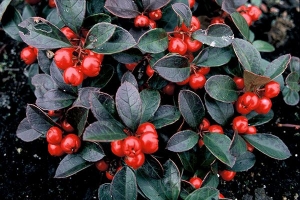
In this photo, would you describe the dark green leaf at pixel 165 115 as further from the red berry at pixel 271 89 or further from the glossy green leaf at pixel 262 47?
the glossy green leaf at pixel 262 47

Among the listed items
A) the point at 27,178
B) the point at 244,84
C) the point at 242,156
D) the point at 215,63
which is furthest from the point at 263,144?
the point at 27,178

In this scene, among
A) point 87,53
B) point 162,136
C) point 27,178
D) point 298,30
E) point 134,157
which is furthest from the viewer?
point 298,30

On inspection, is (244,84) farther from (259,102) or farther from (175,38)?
(175,38)

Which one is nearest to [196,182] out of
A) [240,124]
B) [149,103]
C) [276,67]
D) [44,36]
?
[240,124]

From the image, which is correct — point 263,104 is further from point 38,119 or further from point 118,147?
point 38,119

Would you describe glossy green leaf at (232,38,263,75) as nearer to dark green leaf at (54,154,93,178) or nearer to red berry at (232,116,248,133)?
red berry at (232,116,248,133)

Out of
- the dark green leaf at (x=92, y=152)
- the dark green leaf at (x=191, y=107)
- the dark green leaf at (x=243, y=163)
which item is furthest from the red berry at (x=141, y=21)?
the dark green leaf at (x=243, y=163)

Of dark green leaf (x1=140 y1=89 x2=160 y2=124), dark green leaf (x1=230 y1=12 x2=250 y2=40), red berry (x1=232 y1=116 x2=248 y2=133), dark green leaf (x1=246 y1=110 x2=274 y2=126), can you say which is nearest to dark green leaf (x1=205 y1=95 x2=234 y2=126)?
red berry (x1=232 y1=116 x2=248 y2=133)
